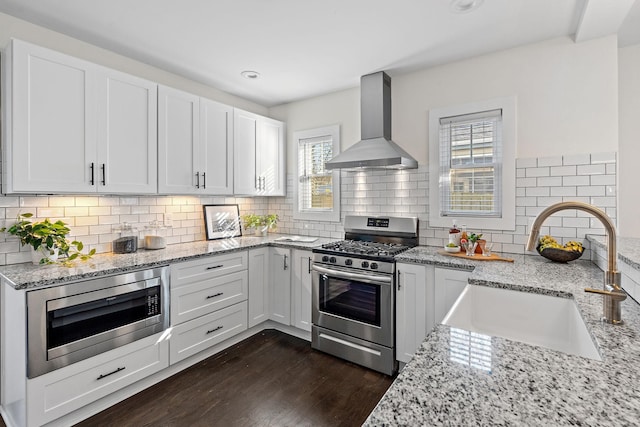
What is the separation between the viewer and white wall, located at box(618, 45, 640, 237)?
2.54 meters

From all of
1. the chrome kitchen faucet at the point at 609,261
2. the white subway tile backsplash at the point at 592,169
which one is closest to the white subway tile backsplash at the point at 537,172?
the white subway tile backsplash at the point at 592,169

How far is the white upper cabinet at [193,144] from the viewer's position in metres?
2.82

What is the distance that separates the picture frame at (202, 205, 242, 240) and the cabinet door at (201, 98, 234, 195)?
357 millimetres

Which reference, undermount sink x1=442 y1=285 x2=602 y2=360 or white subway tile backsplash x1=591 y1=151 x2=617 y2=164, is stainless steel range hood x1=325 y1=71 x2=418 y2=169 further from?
undermount sink x1=442 y1=285 x2=602 y2=360

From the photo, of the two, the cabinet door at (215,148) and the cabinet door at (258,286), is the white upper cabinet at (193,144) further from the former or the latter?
the cabinet door at (258,286)

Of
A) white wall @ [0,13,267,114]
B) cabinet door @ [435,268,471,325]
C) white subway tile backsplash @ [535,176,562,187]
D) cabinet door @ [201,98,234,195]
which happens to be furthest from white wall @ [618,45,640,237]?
white wall @ [0,13,267,114]

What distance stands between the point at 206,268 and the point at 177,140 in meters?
1.19

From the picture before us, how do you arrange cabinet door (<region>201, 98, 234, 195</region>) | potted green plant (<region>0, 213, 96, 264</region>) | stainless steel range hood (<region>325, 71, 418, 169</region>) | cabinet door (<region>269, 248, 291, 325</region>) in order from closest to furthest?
potted green plant (<region>0, 213, 96, 264</region>), stainless steel range hood (<region>325, 71, 418, 169</region>), cabinet door (<region>201, 98, 234, 195</region>), cabinet door (<region>269, 248, 291, 325</region>)

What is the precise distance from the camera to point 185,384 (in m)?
2.43

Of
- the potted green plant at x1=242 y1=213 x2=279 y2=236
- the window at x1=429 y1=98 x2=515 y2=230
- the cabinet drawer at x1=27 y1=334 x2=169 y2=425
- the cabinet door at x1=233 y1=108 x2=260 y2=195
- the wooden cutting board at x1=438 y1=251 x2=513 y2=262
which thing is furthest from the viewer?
the potted green plant at x1=242 y1=213 x2=279 y2=236

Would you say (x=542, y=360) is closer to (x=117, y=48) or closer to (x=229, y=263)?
(x=229, y=263)

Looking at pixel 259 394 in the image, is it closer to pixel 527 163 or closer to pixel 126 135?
pixel 126 135

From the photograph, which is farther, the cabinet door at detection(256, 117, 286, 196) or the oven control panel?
the cabinet door at detection(256, 117, 286, 196)

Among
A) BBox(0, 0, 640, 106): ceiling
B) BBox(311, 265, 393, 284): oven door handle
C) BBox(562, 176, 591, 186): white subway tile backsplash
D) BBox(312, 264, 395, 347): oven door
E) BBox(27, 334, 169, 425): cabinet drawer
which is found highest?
BBox(0, 0, 640, 106): ceiling
